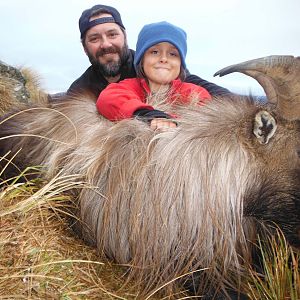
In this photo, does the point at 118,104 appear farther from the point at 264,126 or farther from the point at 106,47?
the point at 106,47

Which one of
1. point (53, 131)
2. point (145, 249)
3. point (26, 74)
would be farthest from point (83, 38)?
point (26, 74)

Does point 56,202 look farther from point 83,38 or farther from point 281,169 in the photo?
point 83,38

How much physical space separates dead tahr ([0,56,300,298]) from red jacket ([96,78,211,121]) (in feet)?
1.31

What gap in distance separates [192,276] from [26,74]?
9021 millimetres

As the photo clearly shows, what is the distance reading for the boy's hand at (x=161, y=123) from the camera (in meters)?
3.21

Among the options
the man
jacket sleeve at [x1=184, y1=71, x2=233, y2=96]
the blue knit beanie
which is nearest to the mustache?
the man

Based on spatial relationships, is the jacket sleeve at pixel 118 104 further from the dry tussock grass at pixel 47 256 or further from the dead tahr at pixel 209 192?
the dry tussock grass at pixel 47 256

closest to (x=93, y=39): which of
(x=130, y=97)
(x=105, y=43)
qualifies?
(x=105, y=43)

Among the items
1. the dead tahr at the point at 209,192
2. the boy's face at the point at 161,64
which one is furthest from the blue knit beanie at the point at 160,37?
the dead tahr at the point at 209,192

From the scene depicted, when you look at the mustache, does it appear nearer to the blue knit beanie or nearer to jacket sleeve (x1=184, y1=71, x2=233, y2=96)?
jacket sleeve (x1=184, y1=71, x2=233, y2=96)

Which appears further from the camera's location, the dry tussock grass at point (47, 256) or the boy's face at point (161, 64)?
the boy's face at point (161, 64)

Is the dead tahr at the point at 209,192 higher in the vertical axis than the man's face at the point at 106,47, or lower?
lower

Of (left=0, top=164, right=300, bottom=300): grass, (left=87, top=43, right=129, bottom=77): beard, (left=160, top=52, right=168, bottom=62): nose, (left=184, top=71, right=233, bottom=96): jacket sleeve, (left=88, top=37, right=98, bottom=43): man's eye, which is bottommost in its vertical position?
(left=0, top=164, right=300, bottom=300): grass

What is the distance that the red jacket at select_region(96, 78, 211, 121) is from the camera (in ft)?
11.4
